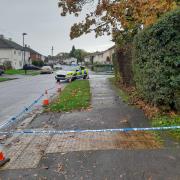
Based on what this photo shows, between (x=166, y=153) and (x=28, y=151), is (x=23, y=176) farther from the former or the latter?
(x=166, y=153)

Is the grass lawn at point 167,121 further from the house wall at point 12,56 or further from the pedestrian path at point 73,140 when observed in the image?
the house wall at point 12,56

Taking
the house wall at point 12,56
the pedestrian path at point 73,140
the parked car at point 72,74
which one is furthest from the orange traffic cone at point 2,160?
the house wall at point 12,56

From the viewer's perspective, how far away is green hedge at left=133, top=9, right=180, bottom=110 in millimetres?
8109

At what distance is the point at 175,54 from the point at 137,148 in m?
→ 2.99

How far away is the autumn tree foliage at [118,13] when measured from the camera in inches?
543

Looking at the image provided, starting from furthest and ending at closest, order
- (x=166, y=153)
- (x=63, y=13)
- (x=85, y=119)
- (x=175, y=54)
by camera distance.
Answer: (x=63, y=13), (x=85, y=119), (x=175, y=54), (x=166, y=153)

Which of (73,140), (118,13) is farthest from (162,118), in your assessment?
(118,13)

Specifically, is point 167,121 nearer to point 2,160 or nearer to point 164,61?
point 164,61

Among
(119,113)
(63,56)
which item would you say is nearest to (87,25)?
(119,113)

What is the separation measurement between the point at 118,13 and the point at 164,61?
10.5 meters

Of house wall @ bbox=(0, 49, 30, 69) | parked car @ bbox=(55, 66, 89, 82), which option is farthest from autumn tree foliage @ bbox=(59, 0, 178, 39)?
house wall @ bbox=(0, 49, 30, 69)

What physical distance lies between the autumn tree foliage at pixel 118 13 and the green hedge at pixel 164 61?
146 inches

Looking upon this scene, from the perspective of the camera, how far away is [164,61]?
8.47 metres

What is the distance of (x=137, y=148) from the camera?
21.0ft
